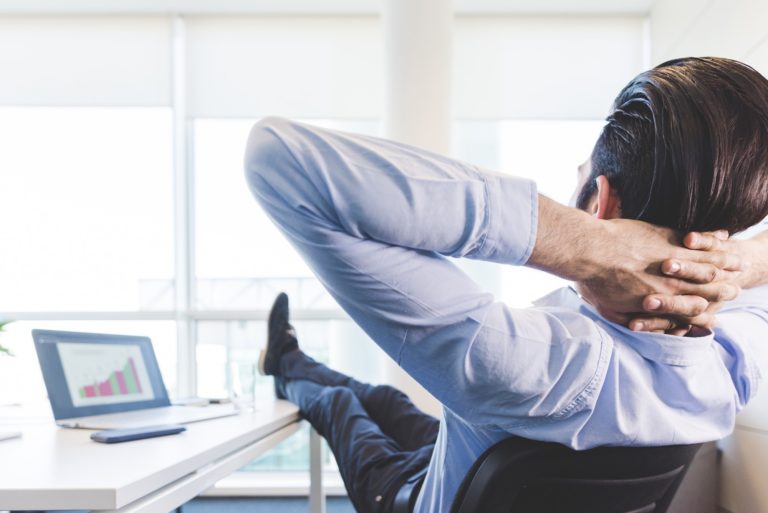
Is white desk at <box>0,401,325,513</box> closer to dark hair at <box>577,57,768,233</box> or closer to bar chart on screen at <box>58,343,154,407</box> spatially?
bar chart on screen at <box>58,343,154,407</box>

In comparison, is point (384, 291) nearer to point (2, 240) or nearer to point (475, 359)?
point (475, 359)

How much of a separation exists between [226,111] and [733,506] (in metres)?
3.21

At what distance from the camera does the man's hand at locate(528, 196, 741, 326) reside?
0.68 meters

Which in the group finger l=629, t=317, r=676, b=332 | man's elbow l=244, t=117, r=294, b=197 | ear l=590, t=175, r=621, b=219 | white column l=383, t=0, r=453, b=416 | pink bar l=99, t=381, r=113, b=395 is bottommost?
pink bar l=99, t=381, r=113, b=395

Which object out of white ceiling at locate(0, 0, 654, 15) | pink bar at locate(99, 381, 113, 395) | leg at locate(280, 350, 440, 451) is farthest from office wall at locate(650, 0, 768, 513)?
pink bar at locate(99, 381, 113, 395)

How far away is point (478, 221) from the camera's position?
63 cm

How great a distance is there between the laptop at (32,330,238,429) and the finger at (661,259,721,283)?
1.05 meters

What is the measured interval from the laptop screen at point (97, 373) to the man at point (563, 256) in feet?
3.04

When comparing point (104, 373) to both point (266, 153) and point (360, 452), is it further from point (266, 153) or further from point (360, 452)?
point (266, 153)

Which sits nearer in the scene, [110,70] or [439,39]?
[439,39]

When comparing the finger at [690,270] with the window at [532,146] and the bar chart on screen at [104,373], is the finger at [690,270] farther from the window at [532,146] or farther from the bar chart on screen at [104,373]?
the window at [532,146]

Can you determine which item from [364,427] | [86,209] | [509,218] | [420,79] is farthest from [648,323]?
[86,209]

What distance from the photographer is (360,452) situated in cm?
139

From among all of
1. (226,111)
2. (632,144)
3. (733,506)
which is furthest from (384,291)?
(226,111)
